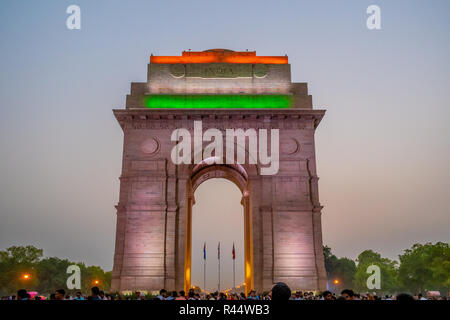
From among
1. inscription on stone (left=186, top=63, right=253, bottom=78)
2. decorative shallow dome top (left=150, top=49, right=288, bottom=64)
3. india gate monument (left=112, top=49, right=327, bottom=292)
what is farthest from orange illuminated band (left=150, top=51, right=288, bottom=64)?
inscription on stone (left=186, top=63, right=253, bottom=78)

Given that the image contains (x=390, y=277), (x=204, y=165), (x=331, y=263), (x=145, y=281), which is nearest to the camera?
(x=145, y=281)

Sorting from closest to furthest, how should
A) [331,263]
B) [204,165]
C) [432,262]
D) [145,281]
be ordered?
[145,281], [204,165], [432,262], [331,263]

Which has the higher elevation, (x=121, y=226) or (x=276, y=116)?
(x=276, y=116)

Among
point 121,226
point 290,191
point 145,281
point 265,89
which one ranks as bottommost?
point 145,281

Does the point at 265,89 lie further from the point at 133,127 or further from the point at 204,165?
the point at 133,127

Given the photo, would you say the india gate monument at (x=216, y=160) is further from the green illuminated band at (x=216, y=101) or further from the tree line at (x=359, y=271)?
the tree line at (x=359, y=271)

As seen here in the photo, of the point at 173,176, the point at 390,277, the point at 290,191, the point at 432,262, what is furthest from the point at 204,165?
the point at 390,277

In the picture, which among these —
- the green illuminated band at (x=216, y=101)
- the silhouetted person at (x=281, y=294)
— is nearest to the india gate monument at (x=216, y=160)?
the green illuminated band at (x=216, y=101)

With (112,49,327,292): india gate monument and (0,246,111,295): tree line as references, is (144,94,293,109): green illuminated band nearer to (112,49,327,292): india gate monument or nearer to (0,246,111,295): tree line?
(112,49,327,292): india gate monument
